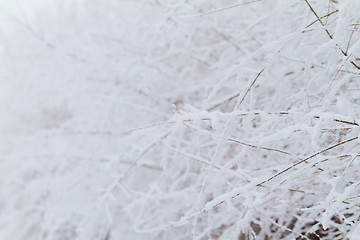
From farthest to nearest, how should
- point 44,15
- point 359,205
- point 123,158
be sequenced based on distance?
point 44,15
point 123,158
point 359,205

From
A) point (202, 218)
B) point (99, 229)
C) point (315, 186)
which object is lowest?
point (99, 229)

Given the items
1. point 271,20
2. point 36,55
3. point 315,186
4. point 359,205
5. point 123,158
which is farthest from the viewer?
point 36,55

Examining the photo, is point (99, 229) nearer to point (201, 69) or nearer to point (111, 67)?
point (111, 67)

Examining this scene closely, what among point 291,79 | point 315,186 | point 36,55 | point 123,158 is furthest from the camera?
point 36,55

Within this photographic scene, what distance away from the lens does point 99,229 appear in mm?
2961

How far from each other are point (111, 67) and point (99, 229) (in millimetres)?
1451

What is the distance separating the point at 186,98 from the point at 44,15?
6.14 meters

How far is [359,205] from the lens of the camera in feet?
4.04

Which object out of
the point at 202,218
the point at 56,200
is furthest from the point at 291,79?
the point at 56,200

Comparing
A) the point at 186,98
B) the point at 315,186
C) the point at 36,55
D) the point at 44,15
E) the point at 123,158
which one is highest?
the point at 44,15

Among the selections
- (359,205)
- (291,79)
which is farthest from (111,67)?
(359,205)

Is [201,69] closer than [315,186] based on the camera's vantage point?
No

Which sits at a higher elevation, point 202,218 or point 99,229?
point 202,218

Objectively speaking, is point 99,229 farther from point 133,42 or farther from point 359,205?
point 359,205
